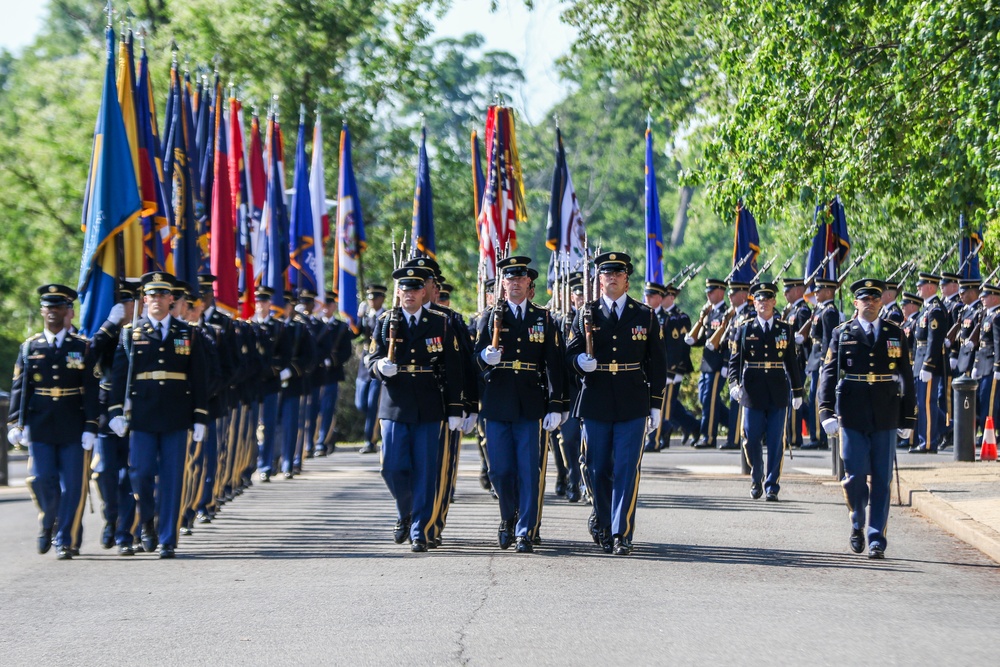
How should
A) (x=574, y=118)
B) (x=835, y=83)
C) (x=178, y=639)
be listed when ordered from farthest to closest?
(x=574, y=118) < (x=835, y=83) < (x=178, y=639)

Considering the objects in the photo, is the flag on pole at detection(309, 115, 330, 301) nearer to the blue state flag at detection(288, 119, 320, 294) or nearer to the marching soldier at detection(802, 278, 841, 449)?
the blue state flag at detection(288, 119, 320, 294)

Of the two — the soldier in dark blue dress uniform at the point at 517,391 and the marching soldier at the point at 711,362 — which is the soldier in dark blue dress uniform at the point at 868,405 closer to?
the soldier in dark blue dress uniform at the point at 517,391

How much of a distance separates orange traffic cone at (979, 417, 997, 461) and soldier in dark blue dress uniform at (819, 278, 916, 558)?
7.40 metres

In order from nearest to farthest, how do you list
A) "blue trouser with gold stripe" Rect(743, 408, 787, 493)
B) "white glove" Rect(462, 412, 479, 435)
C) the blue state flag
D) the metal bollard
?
"white glove" Rect(462, 412, 479, 435), "blue trouser with gold stripe" Rect(743, 408, 787, 493), the metal bollard, the blue state flag

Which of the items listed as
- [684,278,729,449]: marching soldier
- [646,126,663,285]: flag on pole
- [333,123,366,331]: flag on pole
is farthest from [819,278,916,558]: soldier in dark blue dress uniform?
[333,123,366,331]: flag on pole

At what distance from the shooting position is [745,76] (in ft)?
60.5

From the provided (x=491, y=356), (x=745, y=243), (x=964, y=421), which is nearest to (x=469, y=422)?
(x=491, y=356)

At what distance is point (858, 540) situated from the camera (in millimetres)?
11039

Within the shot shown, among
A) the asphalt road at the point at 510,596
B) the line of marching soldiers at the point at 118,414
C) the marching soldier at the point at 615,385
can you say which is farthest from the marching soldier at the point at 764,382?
the line of marching soldiers at the point at 118,414

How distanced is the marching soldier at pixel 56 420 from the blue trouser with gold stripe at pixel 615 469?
12.0 ft

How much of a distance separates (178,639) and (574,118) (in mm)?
61585

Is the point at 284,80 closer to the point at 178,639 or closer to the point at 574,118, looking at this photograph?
the point at 178,639

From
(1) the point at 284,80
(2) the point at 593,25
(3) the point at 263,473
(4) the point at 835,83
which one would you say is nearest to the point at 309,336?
A: (3) the point at 263,473

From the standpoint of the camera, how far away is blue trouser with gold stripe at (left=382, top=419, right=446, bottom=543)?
11289mm
